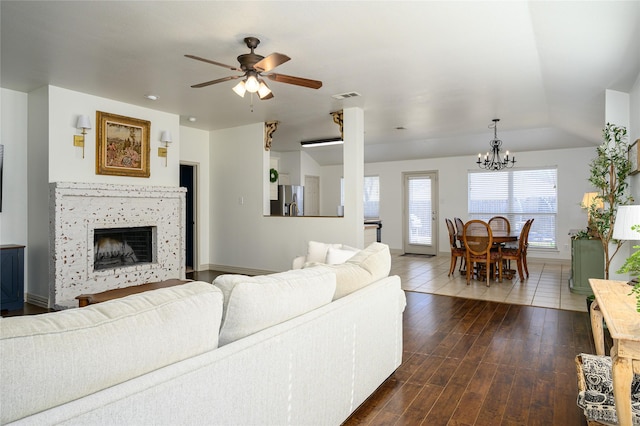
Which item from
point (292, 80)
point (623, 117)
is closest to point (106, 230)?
point (292, 80)

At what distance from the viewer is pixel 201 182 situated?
7133 millimetres

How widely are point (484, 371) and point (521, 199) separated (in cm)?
674

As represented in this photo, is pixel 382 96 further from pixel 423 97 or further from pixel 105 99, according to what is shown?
pixel 105 99

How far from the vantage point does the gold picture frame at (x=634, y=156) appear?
3.65 meters

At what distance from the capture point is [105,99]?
16.7ft

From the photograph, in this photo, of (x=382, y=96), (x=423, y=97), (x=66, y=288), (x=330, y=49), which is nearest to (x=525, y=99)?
(x=423, y=97)

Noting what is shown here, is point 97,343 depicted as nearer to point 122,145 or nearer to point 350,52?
point 350,52

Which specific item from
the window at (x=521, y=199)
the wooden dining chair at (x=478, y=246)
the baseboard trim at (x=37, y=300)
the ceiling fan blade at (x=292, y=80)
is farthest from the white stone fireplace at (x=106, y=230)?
the window at (x=521, y=199)

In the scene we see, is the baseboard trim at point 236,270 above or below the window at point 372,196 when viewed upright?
below

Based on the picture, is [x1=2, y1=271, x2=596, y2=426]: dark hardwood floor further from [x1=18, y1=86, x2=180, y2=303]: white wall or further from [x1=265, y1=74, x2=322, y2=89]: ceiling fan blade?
[x1=265, y1=74, x2=322, y2=89]: ceiling fan blade

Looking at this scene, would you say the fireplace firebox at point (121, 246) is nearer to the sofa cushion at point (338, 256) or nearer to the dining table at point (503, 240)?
the sofa cushion at point (338, 256)

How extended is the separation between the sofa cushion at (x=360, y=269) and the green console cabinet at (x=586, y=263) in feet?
12.8

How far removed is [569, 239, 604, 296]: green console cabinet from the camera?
16.8ft

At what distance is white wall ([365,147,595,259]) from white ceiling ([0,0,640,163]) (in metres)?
2.25
